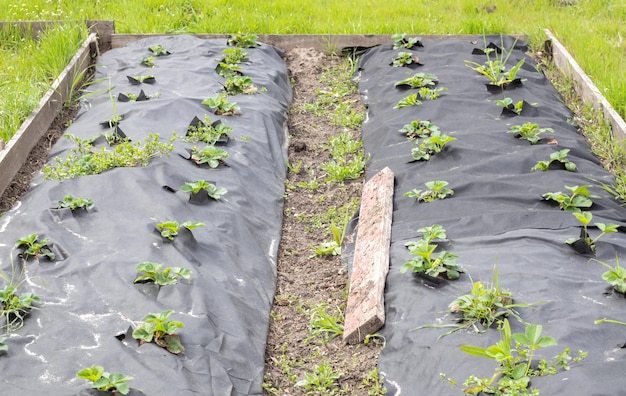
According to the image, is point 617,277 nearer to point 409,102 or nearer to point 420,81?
point 409,102

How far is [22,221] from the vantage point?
3805 millimetres

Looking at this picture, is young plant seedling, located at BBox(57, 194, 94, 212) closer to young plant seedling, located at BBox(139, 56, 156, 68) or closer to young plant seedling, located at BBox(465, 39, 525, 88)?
young plant seedling, located at BBox(139, 56, 156, 68)

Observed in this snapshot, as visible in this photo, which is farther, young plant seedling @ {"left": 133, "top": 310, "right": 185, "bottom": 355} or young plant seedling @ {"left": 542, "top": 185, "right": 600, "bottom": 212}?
young plant seedling @ {"left": 542, "top": 185, "right": 600, "bottom": 212}

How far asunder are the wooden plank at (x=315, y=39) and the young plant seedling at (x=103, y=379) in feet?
15.5

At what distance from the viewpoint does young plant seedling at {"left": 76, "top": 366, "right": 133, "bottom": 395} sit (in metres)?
2.66

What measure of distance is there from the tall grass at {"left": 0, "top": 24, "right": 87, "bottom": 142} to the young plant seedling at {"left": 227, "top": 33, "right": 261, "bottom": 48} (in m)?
1.26

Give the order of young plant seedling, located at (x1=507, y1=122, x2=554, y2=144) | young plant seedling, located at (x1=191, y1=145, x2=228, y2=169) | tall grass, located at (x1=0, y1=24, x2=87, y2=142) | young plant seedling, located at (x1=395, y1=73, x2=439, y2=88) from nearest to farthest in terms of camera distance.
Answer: young plant seedling, located at (x1=191, y1=145, x2=228, y2=169) < young plant seedling, located at (x1=507, y1=122, x2=554, y2=144) < tall grass, located at (x1=0, y1=24, x2=87, y2=142) < young plant seedling, located at (x1=395, y1=73, x2=439, y2=88)

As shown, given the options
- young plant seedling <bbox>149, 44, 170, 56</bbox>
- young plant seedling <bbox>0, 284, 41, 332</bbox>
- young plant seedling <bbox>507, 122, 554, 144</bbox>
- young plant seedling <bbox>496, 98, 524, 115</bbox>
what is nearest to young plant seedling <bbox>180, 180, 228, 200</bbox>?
young plant seedling <bbox>0, 284, 41, 332</bbox>

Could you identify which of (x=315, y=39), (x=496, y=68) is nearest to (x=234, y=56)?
(x=315, y=39)

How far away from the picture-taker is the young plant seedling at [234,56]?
6312 millimetres

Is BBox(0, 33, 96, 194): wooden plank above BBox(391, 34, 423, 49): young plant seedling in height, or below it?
below

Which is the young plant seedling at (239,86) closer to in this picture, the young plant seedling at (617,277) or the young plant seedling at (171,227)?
the young plant seedling at (171,227)

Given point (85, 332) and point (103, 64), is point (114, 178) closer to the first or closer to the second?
point (85, 332)

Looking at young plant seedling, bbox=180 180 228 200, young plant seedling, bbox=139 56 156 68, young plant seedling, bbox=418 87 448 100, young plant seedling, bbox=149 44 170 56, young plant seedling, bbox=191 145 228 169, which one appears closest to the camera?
young plant seedling, bbox=180 180 228 200
